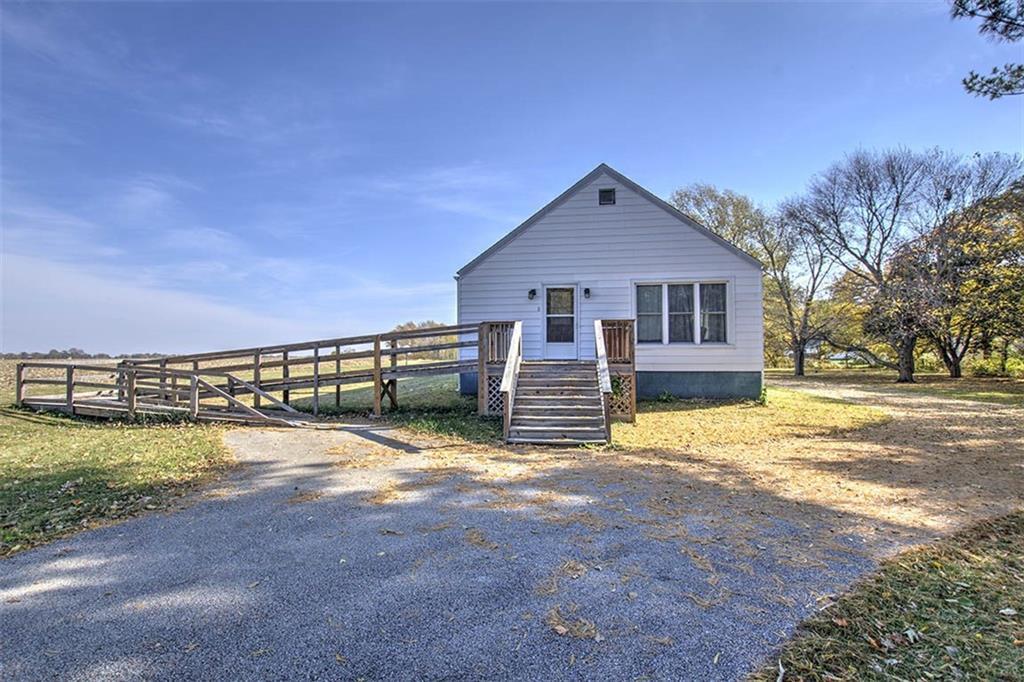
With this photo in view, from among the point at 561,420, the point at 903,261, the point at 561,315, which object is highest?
the point at 903,261

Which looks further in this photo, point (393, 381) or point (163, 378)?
point (393, 381)

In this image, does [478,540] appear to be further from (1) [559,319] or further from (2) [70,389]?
(2) [70,389]

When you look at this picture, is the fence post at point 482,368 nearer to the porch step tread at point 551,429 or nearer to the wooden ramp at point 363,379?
the wooden ramp at point 363,379

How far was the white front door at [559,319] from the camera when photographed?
12992 millimetres

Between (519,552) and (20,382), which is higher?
(20,382)

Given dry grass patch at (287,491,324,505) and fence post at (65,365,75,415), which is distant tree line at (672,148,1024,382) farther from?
fence post at (65,365,75,415)

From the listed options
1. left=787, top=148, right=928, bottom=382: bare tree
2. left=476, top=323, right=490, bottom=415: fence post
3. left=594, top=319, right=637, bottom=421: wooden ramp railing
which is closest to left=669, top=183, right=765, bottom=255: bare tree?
left=787, top=148, right=928, bottom=382: bare tree

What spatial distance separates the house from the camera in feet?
41.0

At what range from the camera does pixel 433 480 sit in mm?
5953

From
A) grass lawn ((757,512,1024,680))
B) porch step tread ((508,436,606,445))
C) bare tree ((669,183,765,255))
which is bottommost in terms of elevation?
grass lawn ((757,512,1024,680))

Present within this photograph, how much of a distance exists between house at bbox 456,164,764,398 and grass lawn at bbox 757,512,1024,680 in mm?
9122

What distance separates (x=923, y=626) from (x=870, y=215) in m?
26.4

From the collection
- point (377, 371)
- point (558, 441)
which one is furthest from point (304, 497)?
point (377, 371)

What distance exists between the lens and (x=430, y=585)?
3211 mm
